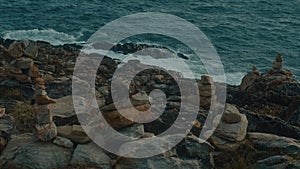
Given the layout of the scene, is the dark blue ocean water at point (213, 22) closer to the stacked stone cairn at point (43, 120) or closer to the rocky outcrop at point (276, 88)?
the rocky outcrop at point (276, 88)

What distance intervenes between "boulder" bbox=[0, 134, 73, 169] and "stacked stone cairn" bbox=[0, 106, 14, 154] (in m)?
0.40

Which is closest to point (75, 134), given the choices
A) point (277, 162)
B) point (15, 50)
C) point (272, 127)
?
point (277, 162)

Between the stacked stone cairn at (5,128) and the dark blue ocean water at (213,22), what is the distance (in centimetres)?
3574

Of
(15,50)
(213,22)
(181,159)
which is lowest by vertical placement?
(213,22)

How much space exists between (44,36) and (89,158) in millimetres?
50254

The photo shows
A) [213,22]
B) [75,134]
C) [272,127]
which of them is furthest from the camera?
[213,22]

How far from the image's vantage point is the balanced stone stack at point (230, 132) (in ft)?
59.6

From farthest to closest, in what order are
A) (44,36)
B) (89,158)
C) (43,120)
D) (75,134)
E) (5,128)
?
(44,36) → (5,128) → (75,134) → (43,120) → (89,158)

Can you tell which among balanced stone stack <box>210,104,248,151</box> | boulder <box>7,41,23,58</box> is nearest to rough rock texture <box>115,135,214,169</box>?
balanced stone stack <box>210,104,248,151</box>

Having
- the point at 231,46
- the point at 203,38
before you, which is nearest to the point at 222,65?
the point at 231,46

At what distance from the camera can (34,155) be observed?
1653 cm

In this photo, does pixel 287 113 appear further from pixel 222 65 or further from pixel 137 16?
pixel 137 16

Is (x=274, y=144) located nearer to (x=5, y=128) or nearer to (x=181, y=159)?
(x=181, y=159)

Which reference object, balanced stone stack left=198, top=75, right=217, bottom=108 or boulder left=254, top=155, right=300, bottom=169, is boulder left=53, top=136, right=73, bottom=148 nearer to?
boulder left=254, top=155, right=300, bottom=169
